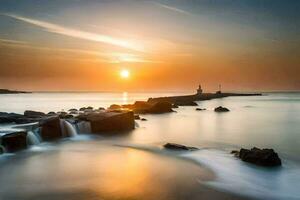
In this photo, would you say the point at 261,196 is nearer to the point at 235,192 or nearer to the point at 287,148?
the point at 235,192

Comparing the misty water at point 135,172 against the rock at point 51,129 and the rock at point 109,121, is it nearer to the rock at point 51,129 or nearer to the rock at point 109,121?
the rock at point 51,129

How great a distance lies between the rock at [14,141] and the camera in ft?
69.5

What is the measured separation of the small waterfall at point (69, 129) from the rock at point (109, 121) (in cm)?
191

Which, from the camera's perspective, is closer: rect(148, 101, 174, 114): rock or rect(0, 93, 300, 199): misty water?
rect(0, 93, 300, 199): misty water

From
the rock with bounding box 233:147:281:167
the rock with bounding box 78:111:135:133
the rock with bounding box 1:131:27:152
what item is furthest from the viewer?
the rock with bounding box 78:111:135:133

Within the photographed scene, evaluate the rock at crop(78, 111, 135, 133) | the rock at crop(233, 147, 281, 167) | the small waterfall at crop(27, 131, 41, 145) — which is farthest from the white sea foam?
the rock at crop(78, 111, 135, 133)

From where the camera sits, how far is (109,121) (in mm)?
32250

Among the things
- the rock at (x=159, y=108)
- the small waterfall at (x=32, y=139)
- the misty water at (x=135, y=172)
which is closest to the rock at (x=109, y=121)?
the misty water at (x=135, y=172)

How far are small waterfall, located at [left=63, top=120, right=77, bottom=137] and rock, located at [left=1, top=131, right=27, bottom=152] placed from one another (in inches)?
212

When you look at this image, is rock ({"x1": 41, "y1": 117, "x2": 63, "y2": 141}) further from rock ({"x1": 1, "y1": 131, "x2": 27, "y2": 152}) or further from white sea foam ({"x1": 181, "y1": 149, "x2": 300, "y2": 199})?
white sea foam ({"x1": 181, "y1": 149, "x2": 300, "y2": 199})

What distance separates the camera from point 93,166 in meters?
18.2

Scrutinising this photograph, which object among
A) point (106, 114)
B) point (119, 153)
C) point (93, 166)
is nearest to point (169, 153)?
point (119, 153)

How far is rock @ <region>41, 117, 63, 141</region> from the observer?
25953 millimetres

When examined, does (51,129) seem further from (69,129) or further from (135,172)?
(135,172)
